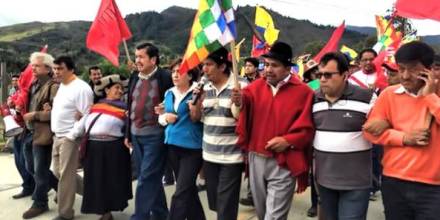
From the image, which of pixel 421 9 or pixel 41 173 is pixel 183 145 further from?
pixel 421 9

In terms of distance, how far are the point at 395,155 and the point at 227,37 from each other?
60.1 inches

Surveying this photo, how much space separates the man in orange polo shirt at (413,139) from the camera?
114 inches

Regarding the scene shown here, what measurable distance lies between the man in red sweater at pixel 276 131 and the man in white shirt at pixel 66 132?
2273 mm

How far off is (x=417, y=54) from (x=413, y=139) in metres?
0.51

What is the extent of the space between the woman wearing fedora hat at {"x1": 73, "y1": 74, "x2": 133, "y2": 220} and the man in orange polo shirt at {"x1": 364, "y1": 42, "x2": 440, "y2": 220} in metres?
2.88

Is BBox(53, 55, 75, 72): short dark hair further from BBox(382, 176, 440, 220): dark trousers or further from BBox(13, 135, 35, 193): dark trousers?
BBox(382, 176, 440, 220): dark trousers

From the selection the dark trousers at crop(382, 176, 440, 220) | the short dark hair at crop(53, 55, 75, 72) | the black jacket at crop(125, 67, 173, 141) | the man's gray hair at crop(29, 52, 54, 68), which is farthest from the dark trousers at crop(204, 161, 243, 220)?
the man's gray hair at crop(29, 52, 54, 68)

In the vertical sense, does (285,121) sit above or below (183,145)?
above

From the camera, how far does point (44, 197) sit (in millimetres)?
5695

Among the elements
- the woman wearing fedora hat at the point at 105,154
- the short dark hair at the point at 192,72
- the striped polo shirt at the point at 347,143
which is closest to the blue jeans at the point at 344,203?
the striped polo shirt at the point at 347,143

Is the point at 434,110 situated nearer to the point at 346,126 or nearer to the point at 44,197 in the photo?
the point at 346,126

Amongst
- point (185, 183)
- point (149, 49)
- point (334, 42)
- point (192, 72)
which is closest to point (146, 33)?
point (334, 42)

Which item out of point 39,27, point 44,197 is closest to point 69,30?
point 39,27

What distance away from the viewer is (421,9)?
3385 millimetres
